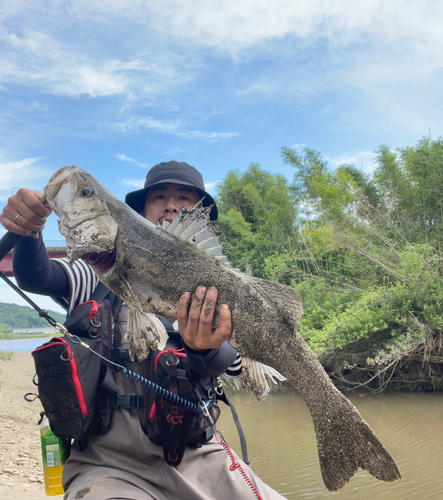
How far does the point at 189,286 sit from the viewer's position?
75.7 inches

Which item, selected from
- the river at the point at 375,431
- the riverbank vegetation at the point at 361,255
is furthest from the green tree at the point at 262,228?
the river at the point at 375,431

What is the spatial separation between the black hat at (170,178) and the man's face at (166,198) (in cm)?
5

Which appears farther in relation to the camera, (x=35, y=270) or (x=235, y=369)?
(x=235, y=369)

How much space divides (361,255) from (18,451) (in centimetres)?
924

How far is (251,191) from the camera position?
15750mm

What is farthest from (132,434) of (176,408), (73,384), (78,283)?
(78,283)

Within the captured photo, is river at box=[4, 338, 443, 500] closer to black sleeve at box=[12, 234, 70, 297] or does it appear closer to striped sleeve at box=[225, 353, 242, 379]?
striped sleeve at box=[225, 353, 242, 379]

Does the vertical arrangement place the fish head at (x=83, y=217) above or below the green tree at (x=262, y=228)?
below

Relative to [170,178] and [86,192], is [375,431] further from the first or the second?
[86,192]

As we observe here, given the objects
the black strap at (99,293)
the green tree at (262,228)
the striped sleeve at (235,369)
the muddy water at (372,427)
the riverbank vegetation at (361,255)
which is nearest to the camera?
the black strap at (99,293)

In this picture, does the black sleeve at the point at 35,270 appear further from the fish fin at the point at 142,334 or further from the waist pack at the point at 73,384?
the fish fin at the point at 142,334

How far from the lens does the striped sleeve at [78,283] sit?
2357mm

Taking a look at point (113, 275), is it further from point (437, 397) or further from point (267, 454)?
point (437, 397)

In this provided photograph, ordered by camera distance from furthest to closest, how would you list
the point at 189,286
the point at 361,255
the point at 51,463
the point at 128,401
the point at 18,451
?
1. the point at 361,255
2. the point at 18,451
3. the point at 51,463
4. the point at 128,401
5. the point at 189,286
